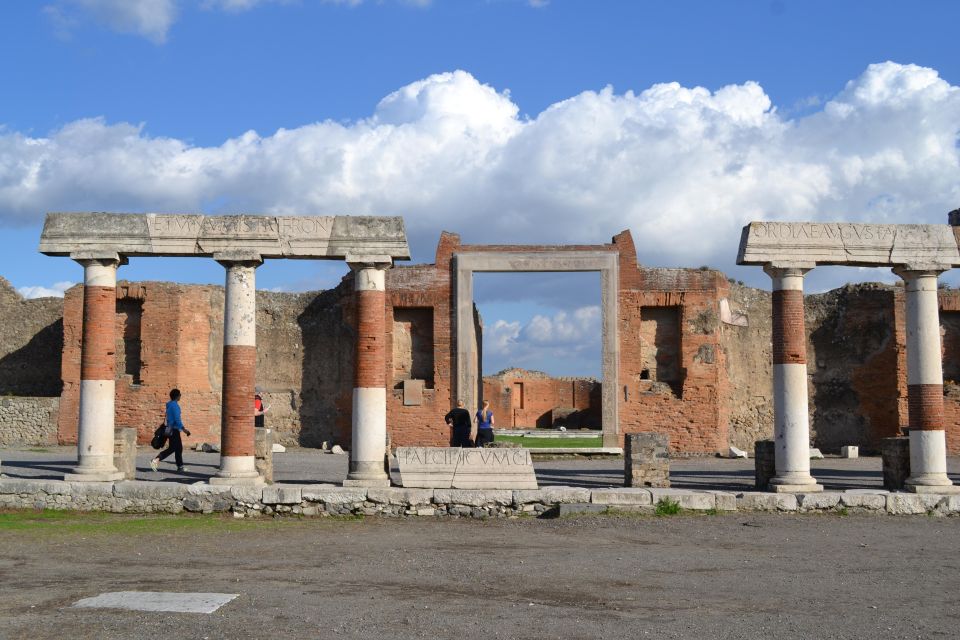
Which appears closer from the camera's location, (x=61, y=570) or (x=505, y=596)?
(x=505, y=596)

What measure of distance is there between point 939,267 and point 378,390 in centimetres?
851

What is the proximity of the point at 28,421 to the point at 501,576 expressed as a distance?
18.3 m

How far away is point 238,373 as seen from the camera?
544 inches

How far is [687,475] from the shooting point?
17.6m

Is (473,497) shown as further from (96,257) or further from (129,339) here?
(129,339)

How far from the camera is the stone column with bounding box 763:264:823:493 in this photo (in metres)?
13.7

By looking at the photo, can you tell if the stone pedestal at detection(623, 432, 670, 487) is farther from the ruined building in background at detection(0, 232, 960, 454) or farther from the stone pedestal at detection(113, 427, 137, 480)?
the ruined building in background at detection(0, 232, 960, 454)

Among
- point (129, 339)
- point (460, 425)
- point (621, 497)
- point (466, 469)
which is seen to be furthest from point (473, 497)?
point (129, 339)

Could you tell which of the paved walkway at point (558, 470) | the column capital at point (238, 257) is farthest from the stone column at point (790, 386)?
the column capital at point (238, 257)

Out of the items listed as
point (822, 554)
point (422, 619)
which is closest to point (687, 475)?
point (822, 554)

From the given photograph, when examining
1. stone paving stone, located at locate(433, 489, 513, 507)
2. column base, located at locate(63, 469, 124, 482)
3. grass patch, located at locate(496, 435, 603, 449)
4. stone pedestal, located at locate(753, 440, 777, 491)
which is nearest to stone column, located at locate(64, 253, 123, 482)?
column base, located at locate(63, 469, 124, 482)

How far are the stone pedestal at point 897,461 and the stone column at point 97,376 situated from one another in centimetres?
1163

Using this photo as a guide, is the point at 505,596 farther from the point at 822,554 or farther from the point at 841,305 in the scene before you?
the point at 841,305

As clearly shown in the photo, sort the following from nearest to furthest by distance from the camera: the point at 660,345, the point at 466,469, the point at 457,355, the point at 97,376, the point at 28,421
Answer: the point at 466,469 < the point at 97,376 < the point at 457,355 < the point at 28,421 < the point at 660,345
